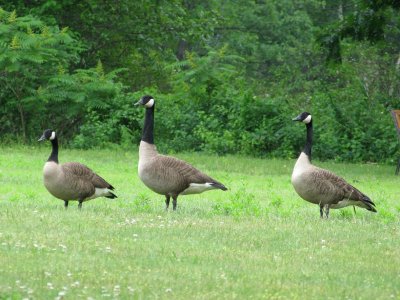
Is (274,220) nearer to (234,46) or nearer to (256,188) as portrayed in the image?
(256,188)

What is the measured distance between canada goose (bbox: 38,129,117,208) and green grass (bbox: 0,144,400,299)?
0.23 m

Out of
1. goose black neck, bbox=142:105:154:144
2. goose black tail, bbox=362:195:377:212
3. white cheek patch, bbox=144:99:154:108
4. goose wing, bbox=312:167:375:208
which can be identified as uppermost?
white cheek patch, bbox=144:99:154:108

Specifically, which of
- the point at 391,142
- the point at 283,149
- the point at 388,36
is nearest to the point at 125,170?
the point at 283,149

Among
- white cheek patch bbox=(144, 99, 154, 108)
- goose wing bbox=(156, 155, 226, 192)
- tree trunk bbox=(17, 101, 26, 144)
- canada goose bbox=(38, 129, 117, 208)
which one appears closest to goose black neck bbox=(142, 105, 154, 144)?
white cheek patch bbox=(144, 99, 154, 108)

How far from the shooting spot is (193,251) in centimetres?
1019

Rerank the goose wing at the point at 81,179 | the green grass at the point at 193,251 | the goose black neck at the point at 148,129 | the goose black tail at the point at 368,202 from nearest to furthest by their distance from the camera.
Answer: the green grass at the point at 193,251, the goose wing at the point at 81,179, the goose black tail at the point at 368,202, the goose black neck at the point at 148,129

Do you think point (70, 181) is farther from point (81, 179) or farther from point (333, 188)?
point (333, 188)

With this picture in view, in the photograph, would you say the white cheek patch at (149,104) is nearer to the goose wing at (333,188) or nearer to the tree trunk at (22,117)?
the goose wing at (333,188)

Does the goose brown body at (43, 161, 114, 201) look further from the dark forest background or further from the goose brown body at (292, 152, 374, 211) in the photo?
the dark forest background

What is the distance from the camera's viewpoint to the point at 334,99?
2902 cm

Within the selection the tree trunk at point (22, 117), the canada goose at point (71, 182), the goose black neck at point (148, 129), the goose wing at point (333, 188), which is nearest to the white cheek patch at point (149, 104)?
the goose black neck at point (148, 129)

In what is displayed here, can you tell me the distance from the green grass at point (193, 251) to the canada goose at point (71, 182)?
0.76 ft

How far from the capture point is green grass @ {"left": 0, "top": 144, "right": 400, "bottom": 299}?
8.55 meters

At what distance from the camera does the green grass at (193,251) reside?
8.55 m
